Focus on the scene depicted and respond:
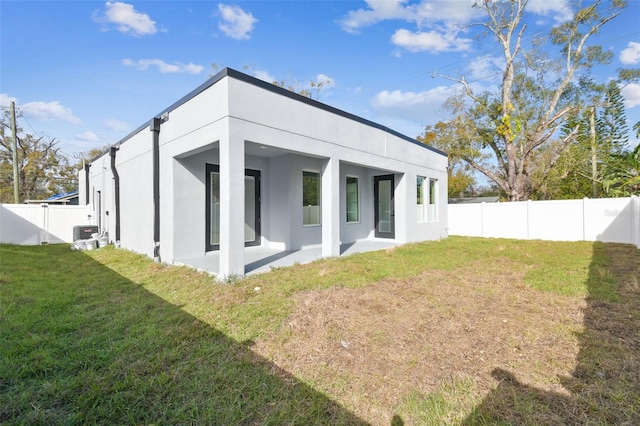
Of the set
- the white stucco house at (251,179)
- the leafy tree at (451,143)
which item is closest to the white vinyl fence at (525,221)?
the white stucco house at (251,179)

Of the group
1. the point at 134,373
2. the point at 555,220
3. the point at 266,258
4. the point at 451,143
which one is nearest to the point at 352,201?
the point at 266,258

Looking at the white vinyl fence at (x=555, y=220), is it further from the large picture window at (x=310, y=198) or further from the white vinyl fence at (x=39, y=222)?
the white vinyl fence at (x=39, y=222)

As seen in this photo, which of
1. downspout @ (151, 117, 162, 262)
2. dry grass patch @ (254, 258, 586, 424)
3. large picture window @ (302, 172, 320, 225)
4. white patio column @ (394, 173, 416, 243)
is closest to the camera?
dry grass patch @ (254, 258, 586, 424)

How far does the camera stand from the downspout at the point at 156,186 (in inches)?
267

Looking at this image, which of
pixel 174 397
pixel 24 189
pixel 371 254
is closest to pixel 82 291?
pixel 174 397

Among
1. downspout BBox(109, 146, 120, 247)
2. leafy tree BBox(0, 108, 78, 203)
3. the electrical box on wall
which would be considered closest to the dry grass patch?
downspout BBox(109, 146, 120, 247)

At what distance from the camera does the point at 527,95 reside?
2094 cm

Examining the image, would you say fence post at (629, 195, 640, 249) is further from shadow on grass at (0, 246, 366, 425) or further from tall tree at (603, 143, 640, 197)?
shadow on grass at (0, 246, 366, 425)

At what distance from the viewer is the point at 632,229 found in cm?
1037

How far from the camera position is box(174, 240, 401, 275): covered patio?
586cm

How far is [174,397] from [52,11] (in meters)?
9.95

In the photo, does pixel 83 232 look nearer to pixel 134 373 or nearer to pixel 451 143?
pixel 134 373

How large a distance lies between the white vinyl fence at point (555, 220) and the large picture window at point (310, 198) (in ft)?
29.5

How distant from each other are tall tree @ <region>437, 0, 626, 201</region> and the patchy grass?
53.4 ft
